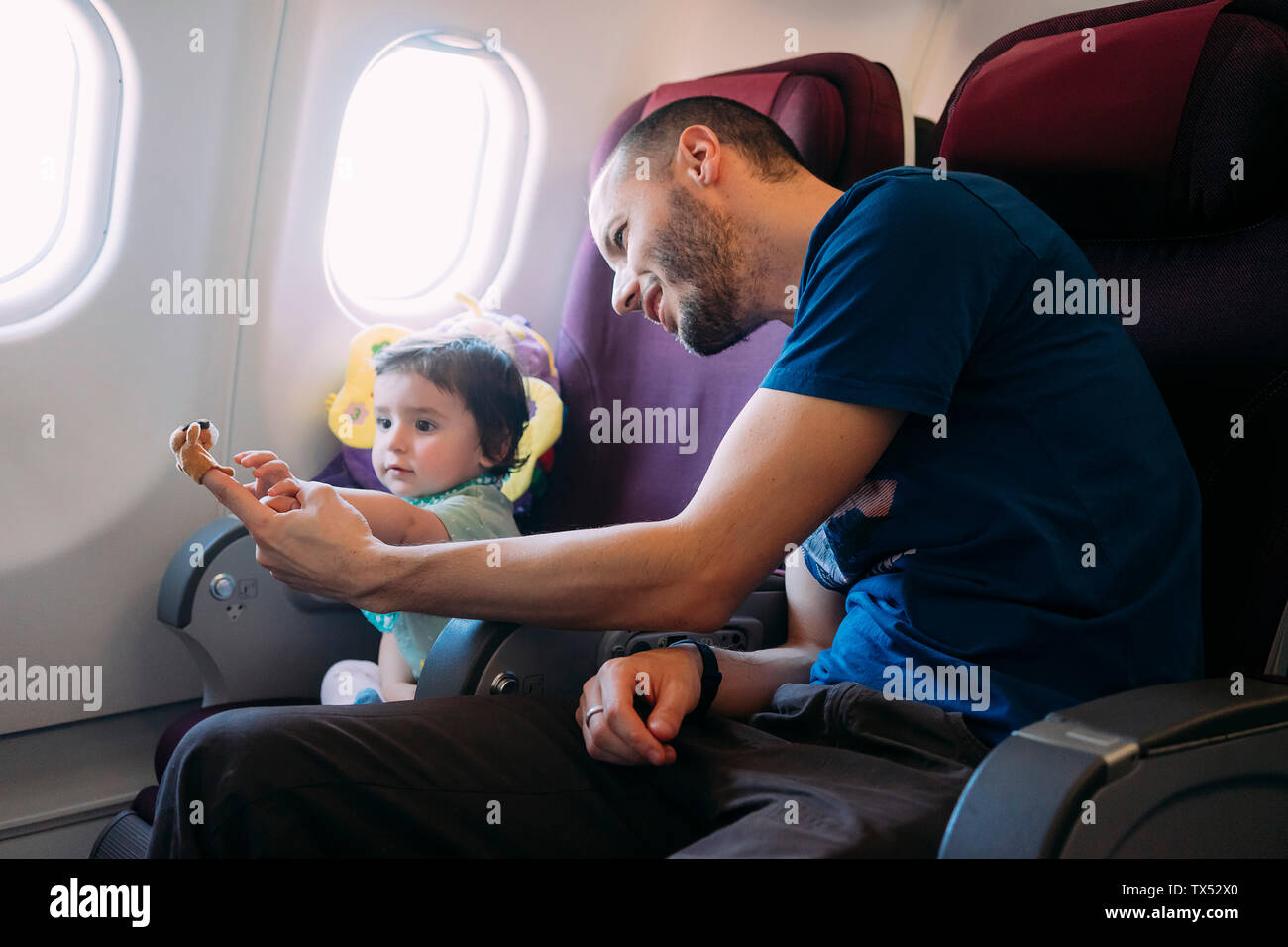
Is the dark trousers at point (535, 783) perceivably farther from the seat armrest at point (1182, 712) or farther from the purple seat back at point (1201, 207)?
the purple seat back at point (1201, 207)

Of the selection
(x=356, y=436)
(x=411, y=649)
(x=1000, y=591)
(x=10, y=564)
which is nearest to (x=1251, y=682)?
(x=1000, y=591)

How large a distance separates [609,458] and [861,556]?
36.8 inches

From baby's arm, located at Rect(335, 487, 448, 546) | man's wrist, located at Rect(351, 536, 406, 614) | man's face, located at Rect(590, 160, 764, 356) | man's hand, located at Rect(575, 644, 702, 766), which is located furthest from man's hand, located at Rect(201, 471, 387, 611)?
man's face, located at Rect(590, 160, 764, 356)

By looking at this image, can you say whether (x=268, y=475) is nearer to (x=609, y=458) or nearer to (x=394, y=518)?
(x=394, y=518)

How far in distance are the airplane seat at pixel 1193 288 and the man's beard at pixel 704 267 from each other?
0.35m

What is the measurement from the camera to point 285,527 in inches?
48.8

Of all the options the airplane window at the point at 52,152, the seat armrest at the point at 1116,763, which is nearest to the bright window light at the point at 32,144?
the airplane window at the point at 52,152

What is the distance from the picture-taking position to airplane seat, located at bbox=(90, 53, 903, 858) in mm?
1672

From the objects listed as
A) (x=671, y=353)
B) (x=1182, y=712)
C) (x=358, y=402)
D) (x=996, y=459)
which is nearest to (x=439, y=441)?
(x=358, y=402)

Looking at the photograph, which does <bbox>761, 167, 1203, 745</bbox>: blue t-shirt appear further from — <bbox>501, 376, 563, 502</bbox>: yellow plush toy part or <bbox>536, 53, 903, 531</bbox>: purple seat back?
<bbox>501, 376, 563, 502</bbox>: yellow plush toy part

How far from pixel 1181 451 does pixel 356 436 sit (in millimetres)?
1654

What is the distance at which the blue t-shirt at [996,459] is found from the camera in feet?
3.67

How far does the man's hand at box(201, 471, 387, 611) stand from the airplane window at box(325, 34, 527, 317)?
4.18 ft

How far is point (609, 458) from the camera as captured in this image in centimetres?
216
